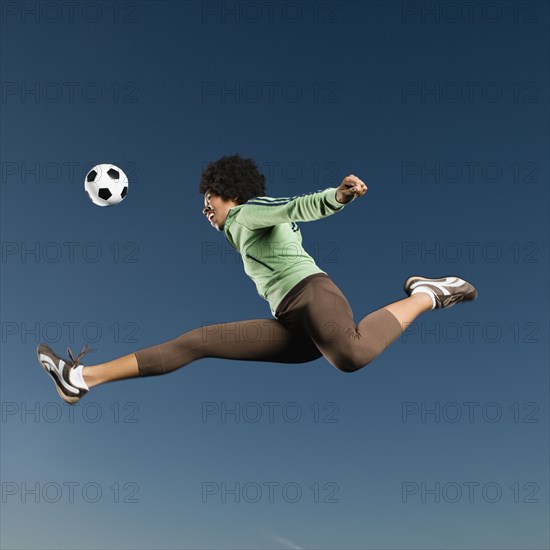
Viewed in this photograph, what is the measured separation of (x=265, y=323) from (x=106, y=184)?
211 centimetres

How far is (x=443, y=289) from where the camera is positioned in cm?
636

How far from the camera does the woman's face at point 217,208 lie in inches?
233

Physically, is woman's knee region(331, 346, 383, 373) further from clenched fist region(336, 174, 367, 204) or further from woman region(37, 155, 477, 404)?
clenched fist region(336, 174, 367, 204)

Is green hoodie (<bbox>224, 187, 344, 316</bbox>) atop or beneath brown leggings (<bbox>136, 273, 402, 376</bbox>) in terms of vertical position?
atop

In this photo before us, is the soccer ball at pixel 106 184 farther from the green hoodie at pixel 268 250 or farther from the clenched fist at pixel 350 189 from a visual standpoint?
the clenched fist at pixel 350 189

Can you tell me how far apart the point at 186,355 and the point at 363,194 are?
169 centimetres

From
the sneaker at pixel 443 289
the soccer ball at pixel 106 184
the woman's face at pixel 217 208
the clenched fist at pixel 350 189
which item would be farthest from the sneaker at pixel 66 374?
the sneaker at pixel 443 289

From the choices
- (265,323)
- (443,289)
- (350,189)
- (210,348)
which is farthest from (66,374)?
(443,289)

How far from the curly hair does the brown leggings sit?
0.80 meters

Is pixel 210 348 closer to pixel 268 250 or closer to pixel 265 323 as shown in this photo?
pixel 265 323

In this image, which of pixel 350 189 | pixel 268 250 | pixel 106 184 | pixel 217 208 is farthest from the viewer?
pixel 106 184

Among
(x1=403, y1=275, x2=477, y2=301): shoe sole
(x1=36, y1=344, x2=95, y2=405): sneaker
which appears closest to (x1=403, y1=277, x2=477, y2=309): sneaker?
(x1=403, y1=275, x2=477, y2=301): shoe sole

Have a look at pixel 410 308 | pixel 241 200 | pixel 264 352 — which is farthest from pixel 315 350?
pixel 241 200

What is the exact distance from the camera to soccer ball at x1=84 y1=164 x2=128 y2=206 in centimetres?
701
